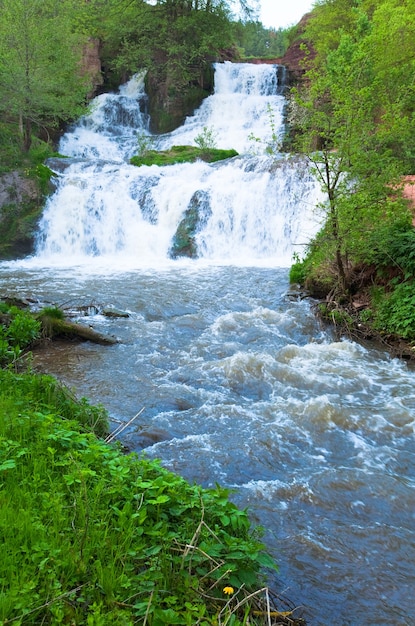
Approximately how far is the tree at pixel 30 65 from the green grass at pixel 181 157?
3279 millimetres

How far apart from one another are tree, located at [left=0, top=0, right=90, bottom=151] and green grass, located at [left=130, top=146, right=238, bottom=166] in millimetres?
3279

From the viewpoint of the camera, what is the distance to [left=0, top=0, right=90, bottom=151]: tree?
17.1 metres

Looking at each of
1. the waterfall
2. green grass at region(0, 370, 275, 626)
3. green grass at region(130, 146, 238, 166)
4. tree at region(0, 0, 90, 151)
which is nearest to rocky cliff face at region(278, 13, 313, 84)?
green grass at region(130, 146, 238, 166)

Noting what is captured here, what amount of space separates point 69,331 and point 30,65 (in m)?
14.6

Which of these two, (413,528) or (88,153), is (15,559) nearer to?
(413,528)

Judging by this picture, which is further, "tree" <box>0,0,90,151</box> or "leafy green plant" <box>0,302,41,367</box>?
"tree" <box>0,0,90,151</box>

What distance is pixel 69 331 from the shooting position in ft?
25.5

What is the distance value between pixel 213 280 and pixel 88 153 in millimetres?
14504

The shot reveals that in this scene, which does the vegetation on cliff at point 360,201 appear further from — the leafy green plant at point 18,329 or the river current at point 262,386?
the leafy green plant at point 18,329

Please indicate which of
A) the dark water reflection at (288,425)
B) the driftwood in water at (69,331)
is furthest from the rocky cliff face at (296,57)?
the driftwood in water at (69,331)

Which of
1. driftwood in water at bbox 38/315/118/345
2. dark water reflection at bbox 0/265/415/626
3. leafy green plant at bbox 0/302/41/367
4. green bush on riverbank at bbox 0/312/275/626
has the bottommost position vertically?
dark water reflection at bbox 0/265/415/626

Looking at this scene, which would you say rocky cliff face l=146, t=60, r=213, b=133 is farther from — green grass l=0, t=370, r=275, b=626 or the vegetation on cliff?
green grass l=0, t=370, r=275, b=626

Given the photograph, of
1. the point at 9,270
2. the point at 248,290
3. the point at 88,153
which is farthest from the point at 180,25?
the point at 248,290

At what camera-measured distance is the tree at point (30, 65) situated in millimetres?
17094
